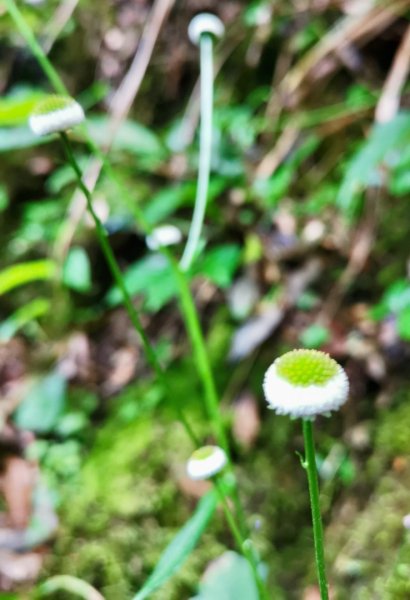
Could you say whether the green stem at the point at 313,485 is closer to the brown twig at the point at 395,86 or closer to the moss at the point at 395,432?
the moss at the point at 395,432

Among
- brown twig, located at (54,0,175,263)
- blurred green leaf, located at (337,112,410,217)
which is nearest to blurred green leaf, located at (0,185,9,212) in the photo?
brown twig, located at (54,0,175,263)

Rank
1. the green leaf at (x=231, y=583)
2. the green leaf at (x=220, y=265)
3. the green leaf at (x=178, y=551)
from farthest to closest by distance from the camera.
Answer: the green leaf at (x=220, y=265) → the green leaf at (x=231, y=583) → the green leaf at (x=178, y=551)

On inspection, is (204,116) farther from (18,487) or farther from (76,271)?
(18,487)

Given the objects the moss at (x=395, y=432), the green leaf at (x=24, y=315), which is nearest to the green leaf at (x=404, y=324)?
the moss at (x=395, y=432)

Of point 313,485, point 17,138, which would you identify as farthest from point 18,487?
point 313,485

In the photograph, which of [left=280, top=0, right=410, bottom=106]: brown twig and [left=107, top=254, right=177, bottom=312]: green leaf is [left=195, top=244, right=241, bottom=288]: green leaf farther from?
[left=280, top=0, right=410, bottom=106]: brown twig

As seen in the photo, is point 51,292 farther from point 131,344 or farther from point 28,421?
point 28,421

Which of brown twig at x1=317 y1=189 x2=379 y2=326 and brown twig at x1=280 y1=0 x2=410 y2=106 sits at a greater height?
brown twig at x1=280 y1=0 x2=410 y2=106
